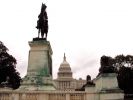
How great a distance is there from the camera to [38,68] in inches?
992

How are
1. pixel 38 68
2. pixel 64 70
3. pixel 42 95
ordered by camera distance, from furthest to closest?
pixel 64 70 < pixel 38 68 < pixel 42 95

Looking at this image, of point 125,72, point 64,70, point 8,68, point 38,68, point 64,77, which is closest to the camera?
point 38,68

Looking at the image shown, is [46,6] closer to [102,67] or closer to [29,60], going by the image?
[29,60]

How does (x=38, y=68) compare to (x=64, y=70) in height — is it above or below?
below

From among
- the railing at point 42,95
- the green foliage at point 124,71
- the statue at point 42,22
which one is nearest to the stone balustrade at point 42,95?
the railing at point 42,95

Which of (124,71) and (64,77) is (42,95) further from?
(64,77)

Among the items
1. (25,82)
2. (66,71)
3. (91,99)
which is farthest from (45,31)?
(66,71)

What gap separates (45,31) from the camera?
27641 mm

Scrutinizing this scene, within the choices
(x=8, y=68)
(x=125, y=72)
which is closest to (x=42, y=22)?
(x=8, y=68)

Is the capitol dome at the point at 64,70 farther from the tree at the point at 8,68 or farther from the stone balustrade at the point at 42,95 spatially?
the stone balustrade at the point at 42,95

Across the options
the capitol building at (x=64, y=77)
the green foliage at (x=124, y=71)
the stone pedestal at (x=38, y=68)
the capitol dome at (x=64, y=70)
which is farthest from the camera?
the capitol building at (x=64, y=77)

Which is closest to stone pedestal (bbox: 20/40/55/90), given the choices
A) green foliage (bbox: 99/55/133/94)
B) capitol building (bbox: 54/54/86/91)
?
green foliage (bbox: 99/55/133/94)

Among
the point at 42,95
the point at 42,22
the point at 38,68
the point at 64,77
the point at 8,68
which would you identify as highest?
the point at 64,77

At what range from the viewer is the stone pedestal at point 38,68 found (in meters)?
24.0
